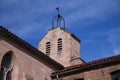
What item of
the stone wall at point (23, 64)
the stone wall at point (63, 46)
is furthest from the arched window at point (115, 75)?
the stone wall at point (63, 46)

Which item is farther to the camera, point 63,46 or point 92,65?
point 63,46

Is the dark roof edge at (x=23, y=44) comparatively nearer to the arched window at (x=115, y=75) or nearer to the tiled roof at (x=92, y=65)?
the tiled roof at (x=92, y=65)

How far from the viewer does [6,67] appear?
20.3 meters

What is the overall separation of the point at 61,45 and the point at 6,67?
500 inches

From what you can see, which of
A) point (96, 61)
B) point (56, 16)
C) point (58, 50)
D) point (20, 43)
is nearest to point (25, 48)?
point (20, 43)

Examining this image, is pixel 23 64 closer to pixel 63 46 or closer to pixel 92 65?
pixel 92 65

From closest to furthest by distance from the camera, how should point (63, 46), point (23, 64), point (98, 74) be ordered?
point (98, 74) → point (23, 64) → point (63, 46)

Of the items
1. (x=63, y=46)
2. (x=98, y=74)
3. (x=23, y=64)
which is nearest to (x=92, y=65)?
(x=98, y=74)

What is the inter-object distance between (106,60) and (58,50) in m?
11.9

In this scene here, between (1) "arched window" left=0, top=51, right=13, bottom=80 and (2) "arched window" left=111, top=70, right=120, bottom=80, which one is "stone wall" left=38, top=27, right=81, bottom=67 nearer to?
(2) "arched window" left=111, top=70, right=120, bottom=80

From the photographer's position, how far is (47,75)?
76.3 ft

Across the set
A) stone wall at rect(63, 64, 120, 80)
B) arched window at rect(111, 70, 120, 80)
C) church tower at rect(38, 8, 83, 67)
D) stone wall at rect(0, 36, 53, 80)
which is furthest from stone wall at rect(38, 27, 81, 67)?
arched window at rect(111, 70, 120, 80)

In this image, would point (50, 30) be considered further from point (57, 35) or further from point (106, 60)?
point (106, 60)

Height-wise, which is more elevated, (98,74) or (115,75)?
(98,74)
